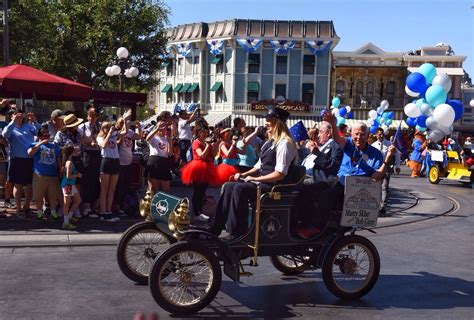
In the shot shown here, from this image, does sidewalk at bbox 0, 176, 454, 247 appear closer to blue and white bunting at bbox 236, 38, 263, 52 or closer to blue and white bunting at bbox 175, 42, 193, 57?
blue and white bunting at bbox 236, 38, 263, 52

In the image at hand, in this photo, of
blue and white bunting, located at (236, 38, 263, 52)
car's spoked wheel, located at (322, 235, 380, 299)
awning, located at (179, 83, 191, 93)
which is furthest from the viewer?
awning, located at (179, 83, 191, 93)

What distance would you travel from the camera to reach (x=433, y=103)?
14.9 meters

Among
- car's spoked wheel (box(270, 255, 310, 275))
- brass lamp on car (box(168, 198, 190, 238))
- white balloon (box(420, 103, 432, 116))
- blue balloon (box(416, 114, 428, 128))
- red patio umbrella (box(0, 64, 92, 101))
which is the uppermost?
red patio umbrella (box(0, 64, 92, 101))

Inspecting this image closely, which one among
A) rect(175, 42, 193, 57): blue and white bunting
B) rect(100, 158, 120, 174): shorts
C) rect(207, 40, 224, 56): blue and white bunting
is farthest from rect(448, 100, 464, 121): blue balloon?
rect(175, 42, 193, 57): blue and white bunting

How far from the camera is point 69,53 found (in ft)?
93.5

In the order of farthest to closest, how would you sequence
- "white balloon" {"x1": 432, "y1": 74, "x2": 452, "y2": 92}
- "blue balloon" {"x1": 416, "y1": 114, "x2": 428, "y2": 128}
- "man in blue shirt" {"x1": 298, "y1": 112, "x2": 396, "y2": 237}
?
1. "blue balloon" {"x1": 416, "y1": 114, "x2": 428, "y2": 128}
2. "white balloon" {"x1": 432, "y1": 74, "x2": 452, "y2": 92}
3. "man in blue shirt" {"x1": 298, "y1": 112, "x2": 396, "y2": 237}

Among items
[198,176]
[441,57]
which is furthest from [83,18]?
[441,57]

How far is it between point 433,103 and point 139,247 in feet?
36.9

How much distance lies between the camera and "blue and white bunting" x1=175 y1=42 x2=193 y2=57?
51.8 meters

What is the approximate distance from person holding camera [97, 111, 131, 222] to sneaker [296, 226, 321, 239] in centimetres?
443

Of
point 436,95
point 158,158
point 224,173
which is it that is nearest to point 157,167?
point 158,158

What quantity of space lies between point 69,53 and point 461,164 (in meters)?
19.8

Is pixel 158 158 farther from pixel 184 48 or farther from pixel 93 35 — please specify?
pixel 184 48

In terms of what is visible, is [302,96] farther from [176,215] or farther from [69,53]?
[176,215]
